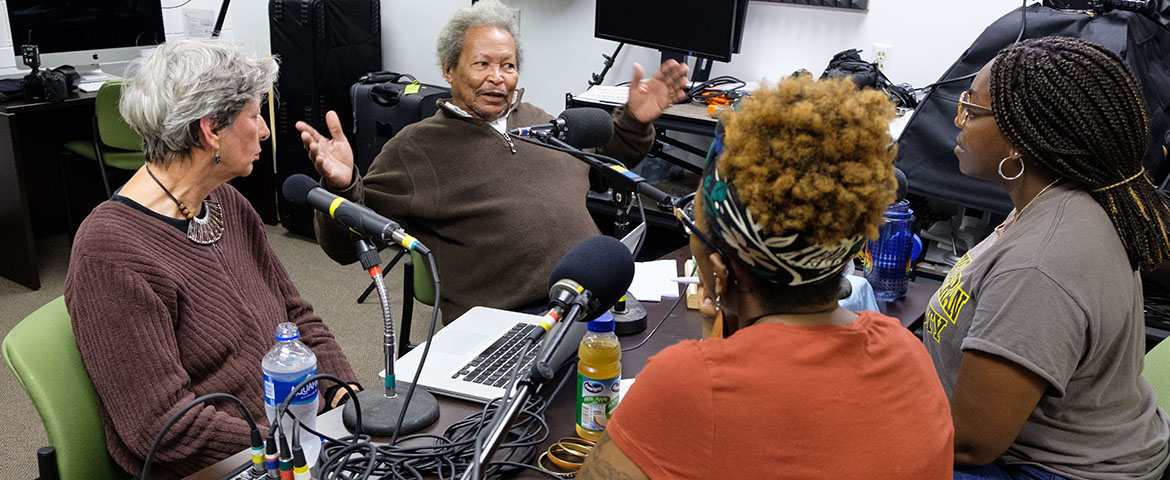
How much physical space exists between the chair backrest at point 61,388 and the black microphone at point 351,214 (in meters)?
0.43

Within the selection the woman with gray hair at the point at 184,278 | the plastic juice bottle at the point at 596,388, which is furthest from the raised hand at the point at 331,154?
the plastic juice bottle at the point at 596,388

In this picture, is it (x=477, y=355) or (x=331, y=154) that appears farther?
(x=331, y=154)

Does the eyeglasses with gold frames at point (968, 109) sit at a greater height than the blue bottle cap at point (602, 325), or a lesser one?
greater

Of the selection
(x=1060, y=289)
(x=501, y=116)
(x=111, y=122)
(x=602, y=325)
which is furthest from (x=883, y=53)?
(x=111, y=122)

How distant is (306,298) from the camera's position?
12.6ft

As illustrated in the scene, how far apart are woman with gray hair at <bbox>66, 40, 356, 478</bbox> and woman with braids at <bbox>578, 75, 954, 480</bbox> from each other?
31.1 inches

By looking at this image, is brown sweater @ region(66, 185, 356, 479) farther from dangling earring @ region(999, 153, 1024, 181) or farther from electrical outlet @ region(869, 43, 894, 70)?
electrical outlet @ region(869, 43, 894, 70)

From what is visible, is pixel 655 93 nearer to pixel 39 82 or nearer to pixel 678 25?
pixel 678 25

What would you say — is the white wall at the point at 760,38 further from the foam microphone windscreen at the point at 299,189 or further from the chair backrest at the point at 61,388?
the chair backrest at the point at 61,388

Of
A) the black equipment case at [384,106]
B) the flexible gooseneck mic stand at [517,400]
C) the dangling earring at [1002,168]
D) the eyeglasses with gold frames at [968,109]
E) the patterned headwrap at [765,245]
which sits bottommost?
the black equipment case at [384,106]

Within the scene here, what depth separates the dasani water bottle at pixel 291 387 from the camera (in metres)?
1.24

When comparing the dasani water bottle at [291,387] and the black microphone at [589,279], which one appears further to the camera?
the dasani water bottle at [291,387]

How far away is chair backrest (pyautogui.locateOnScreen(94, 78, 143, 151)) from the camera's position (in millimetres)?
3727

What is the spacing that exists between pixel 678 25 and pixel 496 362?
225cm
